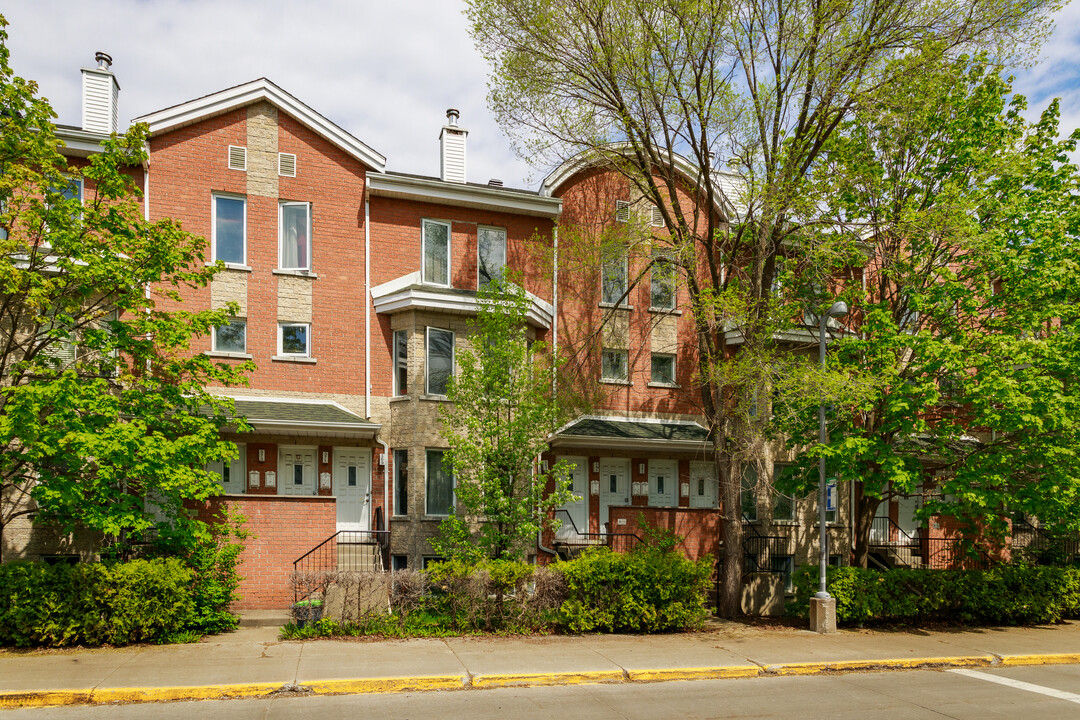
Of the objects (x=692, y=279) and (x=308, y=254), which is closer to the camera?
(x=692, y=279)

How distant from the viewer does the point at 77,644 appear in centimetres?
1223

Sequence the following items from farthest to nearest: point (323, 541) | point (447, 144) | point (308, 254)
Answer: point (447, 144)
point (308, 254)
point (323, 541)

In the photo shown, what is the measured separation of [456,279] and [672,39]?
7.60m

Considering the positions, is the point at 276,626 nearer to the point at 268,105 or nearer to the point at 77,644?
the point at 77,644

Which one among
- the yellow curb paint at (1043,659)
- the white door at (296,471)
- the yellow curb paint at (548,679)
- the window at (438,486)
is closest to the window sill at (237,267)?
the white door at (296,471)

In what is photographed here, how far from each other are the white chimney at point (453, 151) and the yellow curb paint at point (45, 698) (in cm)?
1448

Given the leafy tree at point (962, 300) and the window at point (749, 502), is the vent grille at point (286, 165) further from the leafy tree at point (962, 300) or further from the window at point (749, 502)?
the window at point (749, 502)

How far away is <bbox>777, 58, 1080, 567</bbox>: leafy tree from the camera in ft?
49.2

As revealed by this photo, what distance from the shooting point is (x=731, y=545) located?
17.3 m

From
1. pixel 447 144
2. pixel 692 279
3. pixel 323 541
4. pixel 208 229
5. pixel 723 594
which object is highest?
pixel 447 144

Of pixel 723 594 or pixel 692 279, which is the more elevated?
pixel 692 279

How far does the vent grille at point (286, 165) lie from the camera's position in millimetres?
18688

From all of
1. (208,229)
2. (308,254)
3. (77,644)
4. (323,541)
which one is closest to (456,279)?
(308,254)

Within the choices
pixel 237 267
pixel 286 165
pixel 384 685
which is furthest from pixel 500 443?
pixel 286 165
